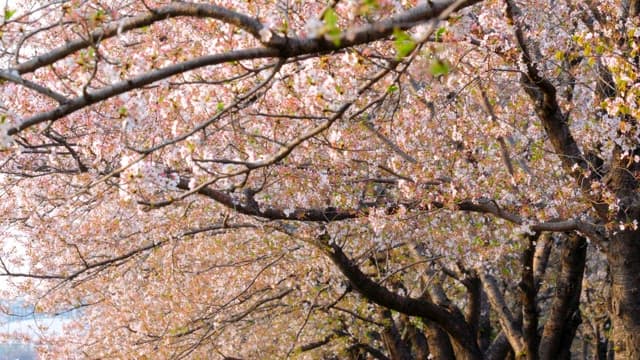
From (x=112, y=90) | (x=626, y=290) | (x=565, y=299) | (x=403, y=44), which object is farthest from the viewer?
(x=565, y=299)

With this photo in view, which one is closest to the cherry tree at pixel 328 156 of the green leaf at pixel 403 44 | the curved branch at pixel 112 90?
the curved branch at pixel 112 90

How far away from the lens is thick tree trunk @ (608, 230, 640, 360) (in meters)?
8.13

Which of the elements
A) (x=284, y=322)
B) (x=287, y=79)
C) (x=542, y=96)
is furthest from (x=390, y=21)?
(x=284, y=322)

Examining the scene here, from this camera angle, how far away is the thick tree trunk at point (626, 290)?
26.7 ft

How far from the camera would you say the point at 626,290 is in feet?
27.3

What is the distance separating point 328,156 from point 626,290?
3.67 m

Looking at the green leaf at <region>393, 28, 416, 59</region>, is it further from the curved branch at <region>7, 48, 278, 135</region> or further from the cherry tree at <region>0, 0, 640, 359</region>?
the curved branch at <region>7, 48, 278, 135</region>

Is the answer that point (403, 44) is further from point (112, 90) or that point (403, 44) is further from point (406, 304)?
point (406, 304)

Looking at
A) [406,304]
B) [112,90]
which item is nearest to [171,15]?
[112,90]

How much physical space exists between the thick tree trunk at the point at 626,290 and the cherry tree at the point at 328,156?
0.02m

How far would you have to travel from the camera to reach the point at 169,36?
28.8 ft

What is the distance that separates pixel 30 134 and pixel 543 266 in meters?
7.47

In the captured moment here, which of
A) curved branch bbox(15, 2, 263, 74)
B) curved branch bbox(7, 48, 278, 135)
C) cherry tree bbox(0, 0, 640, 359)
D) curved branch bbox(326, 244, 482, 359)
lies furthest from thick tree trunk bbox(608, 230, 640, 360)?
curved branch bbox(7, 48, 278, 135)

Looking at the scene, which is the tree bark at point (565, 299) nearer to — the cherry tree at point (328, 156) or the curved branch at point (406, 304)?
the cherry tree at point (328, 156)
